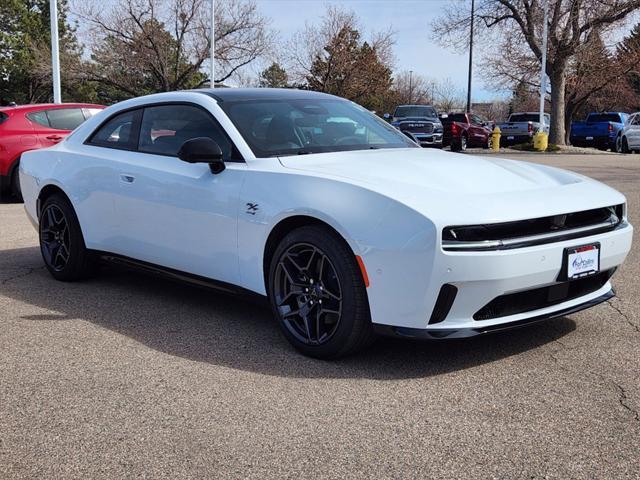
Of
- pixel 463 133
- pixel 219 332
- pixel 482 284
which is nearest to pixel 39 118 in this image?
pixel 219 332

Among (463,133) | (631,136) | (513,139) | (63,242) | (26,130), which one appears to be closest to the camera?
(63,242)

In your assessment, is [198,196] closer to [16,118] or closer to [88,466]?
[88,466]

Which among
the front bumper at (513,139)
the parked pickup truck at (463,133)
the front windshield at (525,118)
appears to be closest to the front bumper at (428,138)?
the parked pickup truck at (463,133)

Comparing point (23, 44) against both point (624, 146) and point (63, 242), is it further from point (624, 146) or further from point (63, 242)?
point (63, 242)

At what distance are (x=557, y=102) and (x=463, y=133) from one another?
392cm

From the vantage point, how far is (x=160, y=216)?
4809 millimetres

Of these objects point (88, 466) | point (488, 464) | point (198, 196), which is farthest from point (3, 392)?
point (488, 464)

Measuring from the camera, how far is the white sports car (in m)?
3.49

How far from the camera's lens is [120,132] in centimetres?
547

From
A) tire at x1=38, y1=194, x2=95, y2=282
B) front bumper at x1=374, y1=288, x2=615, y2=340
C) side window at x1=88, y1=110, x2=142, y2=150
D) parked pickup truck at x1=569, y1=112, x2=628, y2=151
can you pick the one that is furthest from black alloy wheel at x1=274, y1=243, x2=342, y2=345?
parked pickup truck at x1=569, y1=112, x2=628, y2=151

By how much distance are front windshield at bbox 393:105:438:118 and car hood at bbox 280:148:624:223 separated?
21963 mm

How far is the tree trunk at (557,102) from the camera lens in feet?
95.2

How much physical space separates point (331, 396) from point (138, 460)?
3.26ft

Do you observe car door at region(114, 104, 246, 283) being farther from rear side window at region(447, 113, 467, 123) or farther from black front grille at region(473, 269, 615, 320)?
rear side window at region(447, 113, 467, 123)
